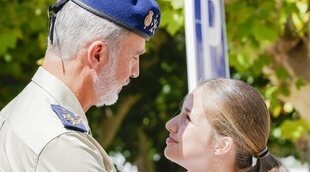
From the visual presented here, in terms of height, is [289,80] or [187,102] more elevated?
[187,102]

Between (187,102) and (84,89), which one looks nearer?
(84,89)

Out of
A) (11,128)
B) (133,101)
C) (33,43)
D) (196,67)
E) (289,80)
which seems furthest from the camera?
(133,101)

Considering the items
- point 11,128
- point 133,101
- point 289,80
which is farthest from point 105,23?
point 133,101

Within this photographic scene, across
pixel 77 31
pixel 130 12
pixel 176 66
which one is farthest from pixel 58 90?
pixel 176 66

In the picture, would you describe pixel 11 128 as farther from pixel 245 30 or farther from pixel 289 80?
pixel 289 80

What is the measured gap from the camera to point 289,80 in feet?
27.2

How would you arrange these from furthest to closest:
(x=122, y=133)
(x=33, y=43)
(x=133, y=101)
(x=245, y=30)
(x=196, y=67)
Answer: (x=122, y=133) < (x=133, y=101) < (x=33, y=43) < (x=245, y=30) < (x=196, y=67)

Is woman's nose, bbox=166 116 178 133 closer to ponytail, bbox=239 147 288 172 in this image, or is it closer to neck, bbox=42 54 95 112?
ponytail, bbox=239 147 288 172

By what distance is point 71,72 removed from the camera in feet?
8.79

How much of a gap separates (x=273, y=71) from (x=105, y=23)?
582 cm

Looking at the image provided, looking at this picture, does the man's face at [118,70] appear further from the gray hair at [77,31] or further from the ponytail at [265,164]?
the ponytail at [265,164]

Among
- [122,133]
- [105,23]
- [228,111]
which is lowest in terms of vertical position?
[122,133]

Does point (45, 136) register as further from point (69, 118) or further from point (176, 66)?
point (176, 66)

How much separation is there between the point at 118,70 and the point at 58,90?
0.19 meters
